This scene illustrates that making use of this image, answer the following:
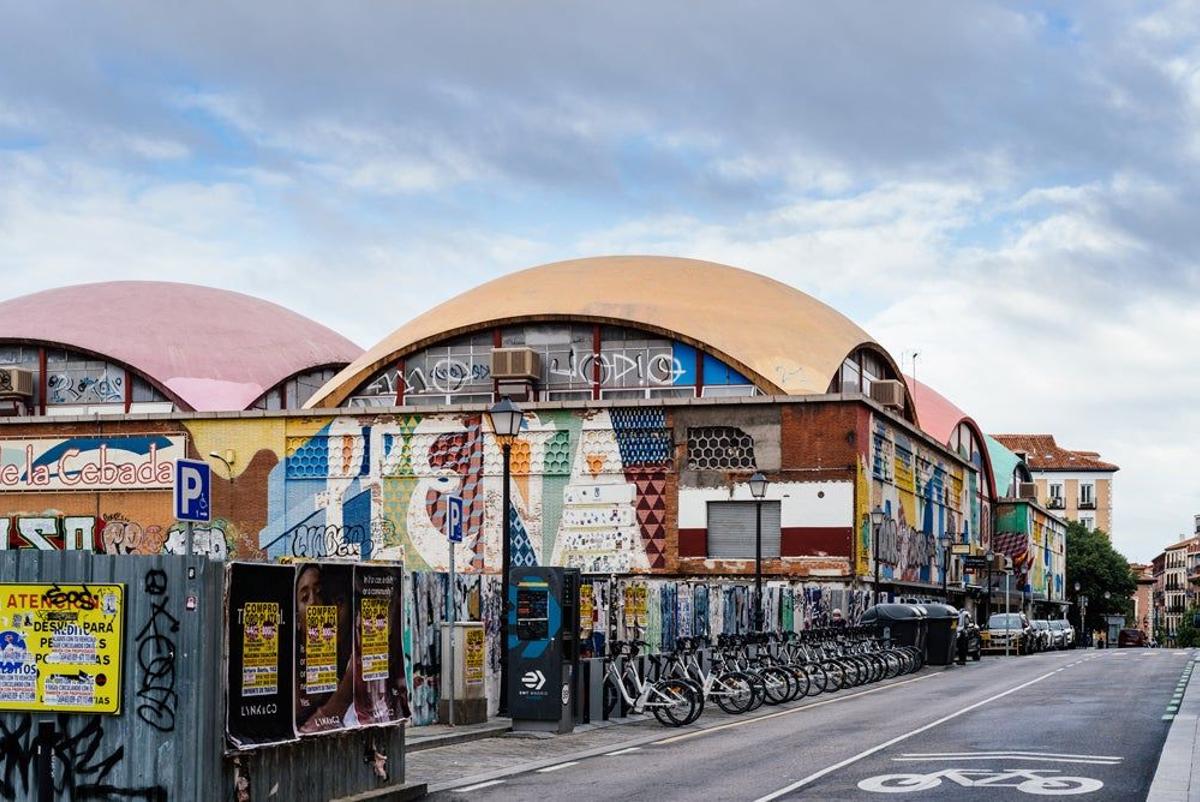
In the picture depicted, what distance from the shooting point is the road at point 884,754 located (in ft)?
47.4

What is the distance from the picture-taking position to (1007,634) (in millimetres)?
58625

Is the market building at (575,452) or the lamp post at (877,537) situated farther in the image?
the market building at (575,452)

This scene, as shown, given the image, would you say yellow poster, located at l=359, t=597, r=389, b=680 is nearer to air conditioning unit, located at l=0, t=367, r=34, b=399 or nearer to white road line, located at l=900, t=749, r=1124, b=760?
white road line, located at l=900, t=749, r=1124, b=760

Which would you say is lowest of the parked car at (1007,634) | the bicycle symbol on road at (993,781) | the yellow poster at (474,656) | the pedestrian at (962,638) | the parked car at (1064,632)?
the parked car at (1064,632)

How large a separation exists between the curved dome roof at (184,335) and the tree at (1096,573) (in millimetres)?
70604

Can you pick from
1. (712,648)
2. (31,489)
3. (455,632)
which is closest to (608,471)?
(31,489)

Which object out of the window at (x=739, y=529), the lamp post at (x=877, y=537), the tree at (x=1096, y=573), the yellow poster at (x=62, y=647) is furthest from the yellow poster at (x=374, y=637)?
the tree at (x=1096, y=573)

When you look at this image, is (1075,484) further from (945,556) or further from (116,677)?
(116,677)

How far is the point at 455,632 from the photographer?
21.6 meters

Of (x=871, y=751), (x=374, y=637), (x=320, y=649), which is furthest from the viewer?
(x=871, y=751)

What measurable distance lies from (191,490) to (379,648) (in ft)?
7.27

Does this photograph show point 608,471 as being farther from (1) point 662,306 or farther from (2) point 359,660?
(2) point 359,660

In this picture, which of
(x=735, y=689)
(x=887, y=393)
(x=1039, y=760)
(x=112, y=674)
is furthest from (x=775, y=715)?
(x=887, y=393)

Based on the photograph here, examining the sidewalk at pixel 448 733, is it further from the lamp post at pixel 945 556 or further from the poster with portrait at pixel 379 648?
the lamp post at pixel 945 556
